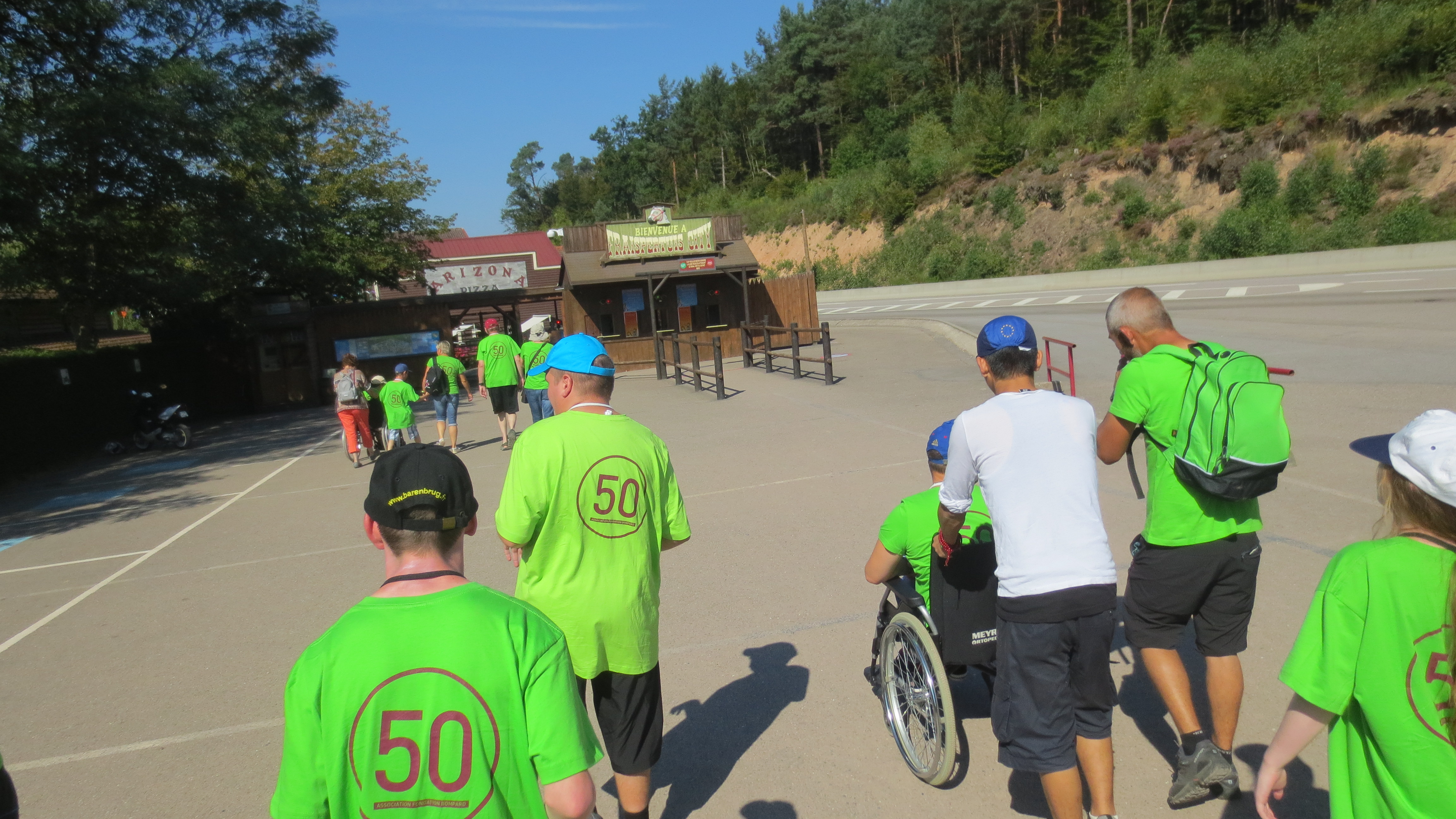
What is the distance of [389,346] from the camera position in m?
25.3

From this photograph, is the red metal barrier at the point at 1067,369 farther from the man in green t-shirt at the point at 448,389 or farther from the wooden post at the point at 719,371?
the man in green t-shirt at the point at 448,389

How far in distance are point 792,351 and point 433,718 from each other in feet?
55.4

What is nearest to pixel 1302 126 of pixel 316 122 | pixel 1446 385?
pixel 1446 385

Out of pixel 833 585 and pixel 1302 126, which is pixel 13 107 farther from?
pixel 1302 126

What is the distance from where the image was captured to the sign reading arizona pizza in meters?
1.75

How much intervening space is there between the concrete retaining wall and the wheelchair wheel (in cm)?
2582

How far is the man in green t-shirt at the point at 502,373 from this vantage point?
12.6 meters

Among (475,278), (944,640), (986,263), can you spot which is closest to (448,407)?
(944,640)

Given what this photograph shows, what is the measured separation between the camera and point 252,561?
8094 mm

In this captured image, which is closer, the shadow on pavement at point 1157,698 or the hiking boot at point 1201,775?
the hiking boot at point 1201,775

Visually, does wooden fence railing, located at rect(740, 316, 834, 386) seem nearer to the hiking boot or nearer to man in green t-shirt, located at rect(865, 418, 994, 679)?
man in green t-shirt, located at rect(865, 418, 994, 679)

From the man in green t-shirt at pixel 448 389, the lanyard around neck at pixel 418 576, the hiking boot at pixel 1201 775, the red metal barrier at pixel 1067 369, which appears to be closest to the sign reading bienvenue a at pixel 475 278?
the man in green t-shirt at pixel 448 389

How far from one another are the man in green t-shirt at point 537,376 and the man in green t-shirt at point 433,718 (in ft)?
Result: 26.2

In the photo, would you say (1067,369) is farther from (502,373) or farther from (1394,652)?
(1394,652)
